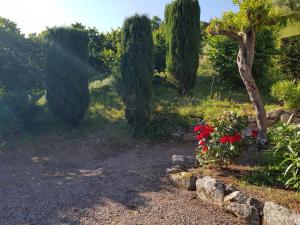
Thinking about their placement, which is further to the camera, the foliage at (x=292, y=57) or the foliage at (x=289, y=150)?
the foliage at (x=292, y=57)

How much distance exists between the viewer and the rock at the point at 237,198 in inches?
167

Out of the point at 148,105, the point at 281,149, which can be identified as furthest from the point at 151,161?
the point at 281,149

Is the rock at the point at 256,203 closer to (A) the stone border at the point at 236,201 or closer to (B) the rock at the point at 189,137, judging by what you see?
(A) the stone border at the point at 236,201

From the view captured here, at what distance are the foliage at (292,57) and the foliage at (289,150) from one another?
5.05 m

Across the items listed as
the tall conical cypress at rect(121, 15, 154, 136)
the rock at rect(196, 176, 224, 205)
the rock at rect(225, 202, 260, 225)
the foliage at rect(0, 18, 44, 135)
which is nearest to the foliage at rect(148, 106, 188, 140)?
the tall conical cypress at rect(121, 15, 154, 136)

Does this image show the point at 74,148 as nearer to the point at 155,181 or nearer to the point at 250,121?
the point at 155,181

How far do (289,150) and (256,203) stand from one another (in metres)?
1.10

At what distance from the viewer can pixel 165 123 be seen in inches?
319

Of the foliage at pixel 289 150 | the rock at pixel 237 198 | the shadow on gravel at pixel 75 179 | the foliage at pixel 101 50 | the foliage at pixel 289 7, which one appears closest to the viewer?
the rock at pixel 237 198

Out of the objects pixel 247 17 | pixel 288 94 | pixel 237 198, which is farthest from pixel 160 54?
pixel 237 198

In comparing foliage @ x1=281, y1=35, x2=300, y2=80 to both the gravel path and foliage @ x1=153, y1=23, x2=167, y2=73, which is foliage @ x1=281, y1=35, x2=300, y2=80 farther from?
the gravel path

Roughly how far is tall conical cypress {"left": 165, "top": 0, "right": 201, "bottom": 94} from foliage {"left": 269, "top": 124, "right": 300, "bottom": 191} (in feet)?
17.3

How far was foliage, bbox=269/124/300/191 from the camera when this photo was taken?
174 inches

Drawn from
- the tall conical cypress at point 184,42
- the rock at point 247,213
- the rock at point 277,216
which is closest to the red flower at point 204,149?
the rock at point 247,213
